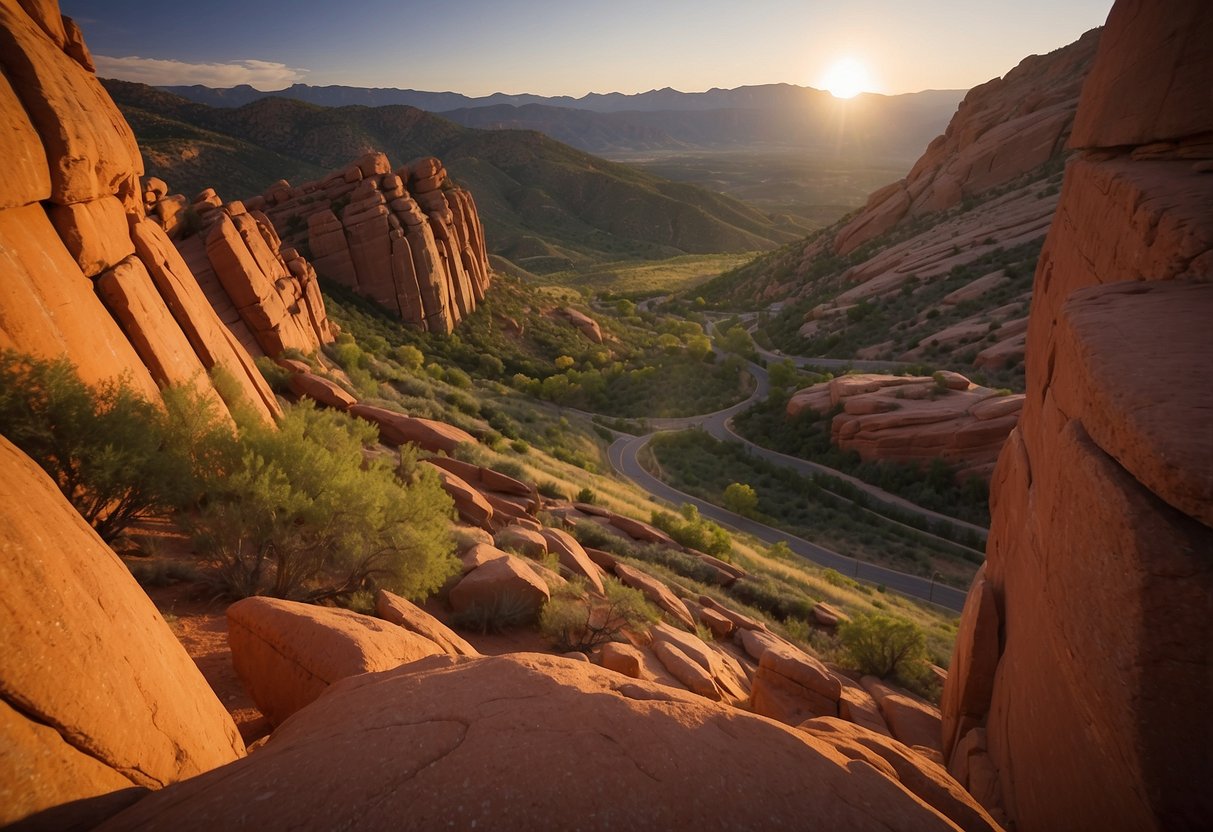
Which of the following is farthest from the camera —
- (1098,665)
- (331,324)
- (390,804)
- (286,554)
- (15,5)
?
(331,324)

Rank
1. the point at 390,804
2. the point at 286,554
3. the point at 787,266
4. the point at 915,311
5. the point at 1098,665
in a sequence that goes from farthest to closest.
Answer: the point at 787,266, the point at 915,311, the point at 286,554, the point at 1098,665, the point at 390,804

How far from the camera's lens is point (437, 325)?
43844 mm

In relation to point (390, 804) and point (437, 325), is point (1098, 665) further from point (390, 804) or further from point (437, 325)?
point (437, 325)

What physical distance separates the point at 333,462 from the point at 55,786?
6.62 m

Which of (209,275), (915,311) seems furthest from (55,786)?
(915,311)

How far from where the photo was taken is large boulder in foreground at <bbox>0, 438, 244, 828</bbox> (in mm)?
3541

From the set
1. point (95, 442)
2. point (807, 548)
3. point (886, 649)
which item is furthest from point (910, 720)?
point (807, 548)

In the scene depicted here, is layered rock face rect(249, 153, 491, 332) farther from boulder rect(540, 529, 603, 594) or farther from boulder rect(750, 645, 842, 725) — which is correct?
boulder rect(750, 645, 842, 725)

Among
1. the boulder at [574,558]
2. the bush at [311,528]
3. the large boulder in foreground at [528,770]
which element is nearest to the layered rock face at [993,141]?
the boulder at [574,558]

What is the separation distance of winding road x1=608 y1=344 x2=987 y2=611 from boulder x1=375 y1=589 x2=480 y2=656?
889 inches

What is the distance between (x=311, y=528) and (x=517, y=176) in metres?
159

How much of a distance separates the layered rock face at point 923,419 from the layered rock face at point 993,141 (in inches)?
1547

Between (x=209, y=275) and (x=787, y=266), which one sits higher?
(x=209, y=275)

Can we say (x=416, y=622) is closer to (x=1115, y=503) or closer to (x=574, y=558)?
(x=574, y=558)
